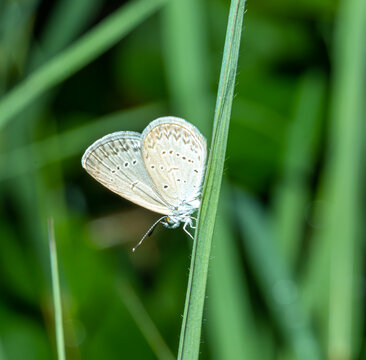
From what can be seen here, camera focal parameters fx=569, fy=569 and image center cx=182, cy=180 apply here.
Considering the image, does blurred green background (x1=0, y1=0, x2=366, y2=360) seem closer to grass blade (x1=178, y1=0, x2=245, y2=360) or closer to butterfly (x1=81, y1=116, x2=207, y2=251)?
butterfly (x1=81, y1=116, x2=207, y2=251)

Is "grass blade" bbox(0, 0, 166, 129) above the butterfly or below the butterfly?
above

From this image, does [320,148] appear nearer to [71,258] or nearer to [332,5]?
[332,5]

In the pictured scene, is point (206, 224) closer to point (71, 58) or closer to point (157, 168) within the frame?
point (157, 168)

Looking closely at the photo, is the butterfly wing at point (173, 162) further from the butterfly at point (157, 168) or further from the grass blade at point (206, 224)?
the grass blade at point (206, 224)

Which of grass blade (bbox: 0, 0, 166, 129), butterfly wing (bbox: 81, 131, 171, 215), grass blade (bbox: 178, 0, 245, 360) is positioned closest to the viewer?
grass blade (bbox: 178, 0, 245, 360)

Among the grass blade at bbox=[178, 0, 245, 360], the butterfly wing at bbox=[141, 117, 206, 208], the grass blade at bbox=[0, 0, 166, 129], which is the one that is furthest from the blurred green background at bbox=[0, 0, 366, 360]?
the grass blade at bbox=[178, 0, 245, 360]

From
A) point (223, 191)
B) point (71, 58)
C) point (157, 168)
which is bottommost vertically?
point (223, 191)

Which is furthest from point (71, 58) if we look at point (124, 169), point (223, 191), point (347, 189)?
point (347, 189)
